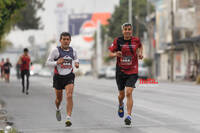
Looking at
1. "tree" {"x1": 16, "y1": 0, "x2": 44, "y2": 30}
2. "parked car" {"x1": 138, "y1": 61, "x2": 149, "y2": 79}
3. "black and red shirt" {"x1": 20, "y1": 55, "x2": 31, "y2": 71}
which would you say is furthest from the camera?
"parked car" {"x1": 138, "y1": 61, "x2": 149, "y2": 79}

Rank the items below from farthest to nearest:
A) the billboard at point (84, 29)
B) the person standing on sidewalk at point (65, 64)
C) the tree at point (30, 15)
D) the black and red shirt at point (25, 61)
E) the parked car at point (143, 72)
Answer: the billboard at point (84, 29)
the parked car at point (143, 72)
the tree at point (30, 15)
the black and red shirt at point (25, 61)
the person standing on sidewalk at point (65, 64)

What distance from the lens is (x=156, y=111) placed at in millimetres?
15617

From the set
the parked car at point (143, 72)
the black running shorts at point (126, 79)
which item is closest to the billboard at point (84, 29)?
the parked car at point (143, 72)

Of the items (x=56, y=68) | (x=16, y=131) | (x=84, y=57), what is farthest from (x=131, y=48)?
(x=84, y=57)

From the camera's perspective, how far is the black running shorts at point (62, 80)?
39.1ft

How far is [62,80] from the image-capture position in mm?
11969

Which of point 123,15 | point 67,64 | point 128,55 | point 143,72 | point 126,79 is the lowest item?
Answer: point 143,72

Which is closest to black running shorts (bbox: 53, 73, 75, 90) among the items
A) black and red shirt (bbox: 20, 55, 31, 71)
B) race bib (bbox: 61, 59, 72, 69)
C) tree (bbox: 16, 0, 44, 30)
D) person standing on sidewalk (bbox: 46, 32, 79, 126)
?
person standing on sidewalk (bbox: 46, 32, 79, 126)

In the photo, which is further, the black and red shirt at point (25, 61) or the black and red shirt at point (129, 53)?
the black and red shirt at point (25, 61)

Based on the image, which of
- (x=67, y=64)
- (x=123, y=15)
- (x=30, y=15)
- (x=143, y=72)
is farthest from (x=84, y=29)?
(x=67, y=64)

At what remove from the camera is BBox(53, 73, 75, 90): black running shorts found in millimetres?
11914

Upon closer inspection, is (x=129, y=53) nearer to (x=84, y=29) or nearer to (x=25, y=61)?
(x=25, y=61)

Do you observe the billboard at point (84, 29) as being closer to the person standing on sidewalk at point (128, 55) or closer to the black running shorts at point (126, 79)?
the black running shorts at point (126, 79)

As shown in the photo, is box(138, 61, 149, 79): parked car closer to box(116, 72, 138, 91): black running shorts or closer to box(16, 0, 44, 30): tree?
box(16, 0, 44, 30): tree
